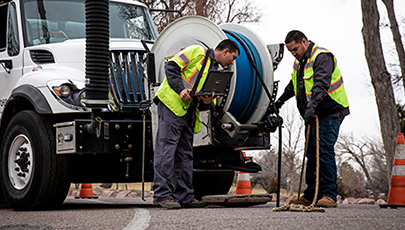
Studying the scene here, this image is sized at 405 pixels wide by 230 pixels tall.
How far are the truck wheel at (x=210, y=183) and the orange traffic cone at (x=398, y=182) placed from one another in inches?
97.1

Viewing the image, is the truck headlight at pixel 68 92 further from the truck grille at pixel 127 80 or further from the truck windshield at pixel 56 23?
A: the truck windshield at pixel 56 23

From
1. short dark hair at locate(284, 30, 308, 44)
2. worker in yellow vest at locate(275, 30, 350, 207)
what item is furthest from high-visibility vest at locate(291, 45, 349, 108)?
short dark hair at locate(284, 30, 308, 44)

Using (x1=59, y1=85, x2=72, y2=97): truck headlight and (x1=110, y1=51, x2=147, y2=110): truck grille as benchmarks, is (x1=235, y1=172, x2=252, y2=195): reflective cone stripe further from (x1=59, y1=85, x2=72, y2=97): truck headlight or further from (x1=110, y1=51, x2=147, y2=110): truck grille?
(x1=59, y1=85, x2=72, y2=97): truck headlight

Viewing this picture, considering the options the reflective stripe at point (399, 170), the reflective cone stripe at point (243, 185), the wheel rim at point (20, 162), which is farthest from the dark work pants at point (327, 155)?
the wheel rim at point (20, 162)

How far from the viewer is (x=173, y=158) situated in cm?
624

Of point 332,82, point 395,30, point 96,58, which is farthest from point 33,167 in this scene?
point 395,30

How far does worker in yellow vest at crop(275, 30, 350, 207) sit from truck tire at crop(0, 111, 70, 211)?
283 cm

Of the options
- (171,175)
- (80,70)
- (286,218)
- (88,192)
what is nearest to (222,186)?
(171,175)

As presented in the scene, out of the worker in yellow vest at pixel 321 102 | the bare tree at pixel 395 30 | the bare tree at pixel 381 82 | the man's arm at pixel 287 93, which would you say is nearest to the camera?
the worker in yellow vest at pixel 321 102

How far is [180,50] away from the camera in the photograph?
22.7ft

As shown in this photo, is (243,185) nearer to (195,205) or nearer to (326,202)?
(195,205)

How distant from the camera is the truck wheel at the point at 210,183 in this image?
823 cm

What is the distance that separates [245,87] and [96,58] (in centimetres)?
175

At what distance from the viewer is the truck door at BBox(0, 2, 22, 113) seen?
24.2 feet
